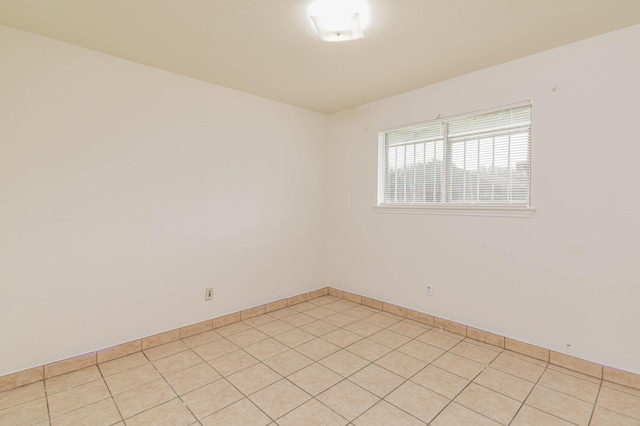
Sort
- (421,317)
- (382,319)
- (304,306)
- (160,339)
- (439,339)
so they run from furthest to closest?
(304,306) → (382,319) → (421,317) → (439,339) → (160,339)

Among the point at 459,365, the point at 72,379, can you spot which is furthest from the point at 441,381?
the point at 72,379

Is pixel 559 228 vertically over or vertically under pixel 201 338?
over

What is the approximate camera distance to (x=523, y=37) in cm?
214

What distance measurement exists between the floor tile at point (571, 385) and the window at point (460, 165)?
45.8 inches

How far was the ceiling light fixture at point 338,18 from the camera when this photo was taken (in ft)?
5.80

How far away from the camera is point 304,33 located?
6.77ft

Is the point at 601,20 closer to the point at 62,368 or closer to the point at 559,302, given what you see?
the point at 559,302

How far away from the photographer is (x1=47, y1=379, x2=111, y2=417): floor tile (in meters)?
1.84

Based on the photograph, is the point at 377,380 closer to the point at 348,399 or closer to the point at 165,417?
the point at 348,399

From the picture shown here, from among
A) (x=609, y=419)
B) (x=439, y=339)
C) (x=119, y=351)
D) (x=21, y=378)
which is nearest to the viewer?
(x=609, y=419)

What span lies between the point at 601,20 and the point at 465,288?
2.11 m

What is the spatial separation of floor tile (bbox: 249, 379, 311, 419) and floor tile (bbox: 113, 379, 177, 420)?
55 cm

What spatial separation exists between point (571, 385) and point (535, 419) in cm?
55

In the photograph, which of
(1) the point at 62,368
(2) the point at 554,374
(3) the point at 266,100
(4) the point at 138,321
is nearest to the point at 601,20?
(2) the point at 554,374
